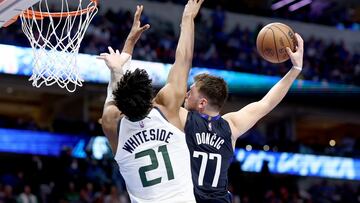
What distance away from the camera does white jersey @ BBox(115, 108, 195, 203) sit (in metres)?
3.94

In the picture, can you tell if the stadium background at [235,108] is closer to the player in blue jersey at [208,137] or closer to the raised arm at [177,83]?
the player in blue jersey at [208,137]

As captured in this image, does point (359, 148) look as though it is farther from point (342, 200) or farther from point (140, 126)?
point (140, 126)

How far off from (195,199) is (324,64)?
15.1m

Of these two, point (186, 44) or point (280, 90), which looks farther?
point (280, 90)

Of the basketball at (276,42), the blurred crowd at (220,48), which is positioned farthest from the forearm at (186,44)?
the blurred crowd at (220,48)

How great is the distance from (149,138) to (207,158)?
477mm

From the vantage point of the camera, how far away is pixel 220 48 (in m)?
17.9

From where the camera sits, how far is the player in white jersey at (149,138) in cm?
389

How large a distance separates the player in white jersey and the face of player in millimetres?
270

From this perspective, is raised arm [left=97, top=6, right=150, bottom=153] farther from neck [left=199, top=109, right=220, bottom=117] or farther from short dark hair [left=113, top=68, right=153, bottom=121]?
neck [left=199, top=109, right=220, bottom=117]

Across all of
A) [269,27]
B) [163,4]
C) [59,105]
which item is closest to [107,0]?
[163,4]

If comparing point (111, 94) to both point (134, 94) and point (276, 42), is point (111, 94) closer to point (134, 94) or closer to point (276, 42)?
point (134, 94)

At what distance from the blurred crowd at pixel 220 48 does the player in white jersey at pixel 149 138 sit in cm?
1079

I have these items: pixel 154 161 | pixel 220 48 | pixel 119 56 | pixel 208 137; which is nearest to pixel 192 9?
pixel 119 56
